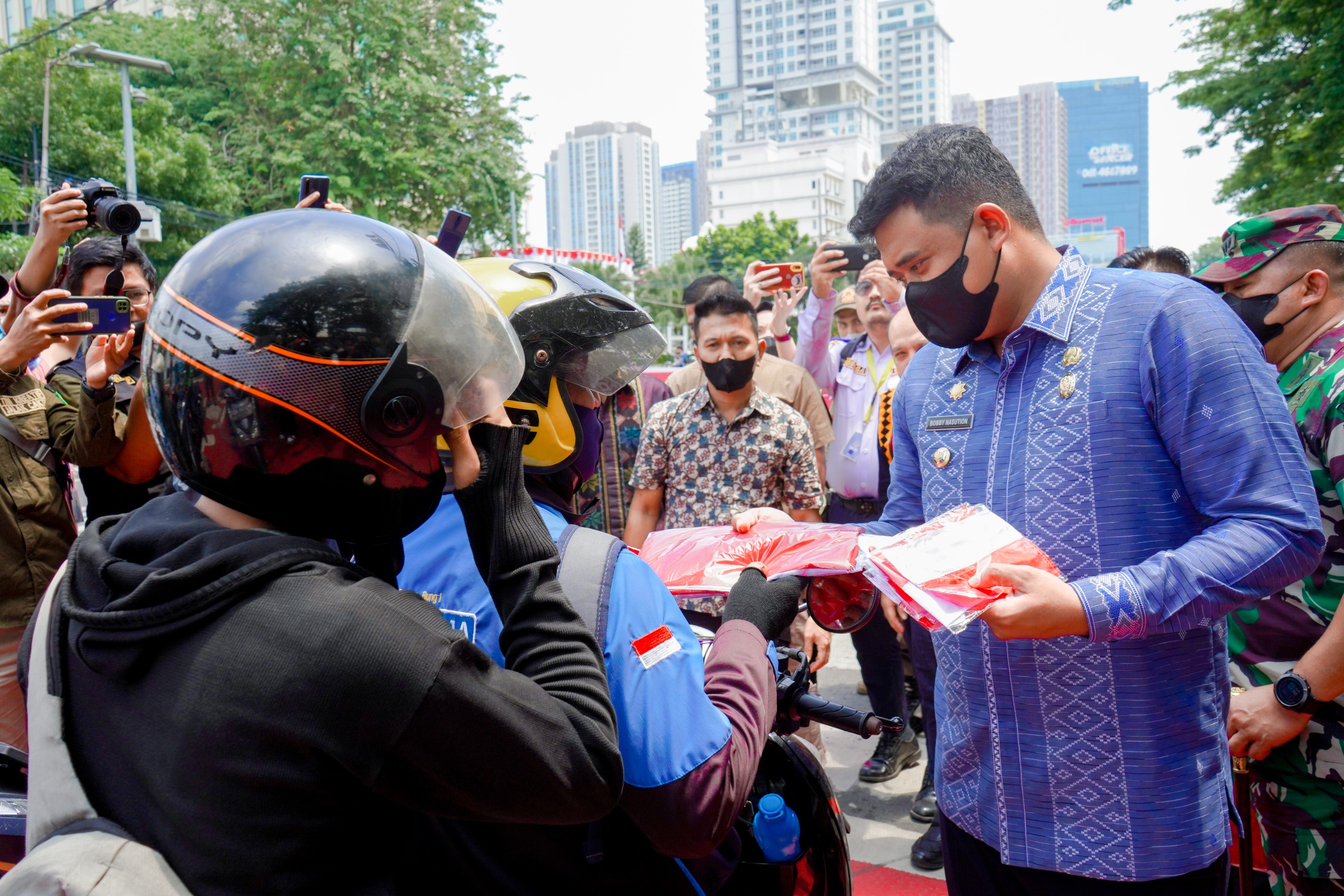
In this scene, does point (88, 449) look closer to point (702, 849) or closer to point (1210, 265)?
point (702, 849)

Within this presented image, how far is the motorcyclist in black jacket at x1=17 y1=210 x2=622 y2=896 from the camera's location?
3.21 ft

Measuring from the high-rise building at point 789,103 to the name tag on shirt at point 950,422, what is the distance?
10550cm

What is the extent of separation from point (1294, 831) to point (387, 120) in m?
22.8

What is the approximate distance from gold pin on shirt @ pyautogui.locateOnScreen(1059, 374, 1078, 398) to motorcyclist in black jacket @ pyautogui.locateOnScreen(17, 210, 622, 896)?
109 cm

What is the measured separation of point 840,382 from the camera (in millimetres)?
5016

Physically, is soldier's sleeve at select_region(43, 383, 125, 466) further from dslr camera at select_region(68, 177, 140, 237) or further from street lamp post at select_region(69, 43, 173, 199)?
street lamp post at select_region(69, 43, 173, 199)

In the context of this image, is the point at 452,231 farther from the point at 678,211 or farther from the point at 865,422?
the point at 678,211

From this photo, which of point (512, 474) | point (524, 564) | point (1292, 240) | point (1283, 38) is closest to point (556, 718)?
point (524, 564)

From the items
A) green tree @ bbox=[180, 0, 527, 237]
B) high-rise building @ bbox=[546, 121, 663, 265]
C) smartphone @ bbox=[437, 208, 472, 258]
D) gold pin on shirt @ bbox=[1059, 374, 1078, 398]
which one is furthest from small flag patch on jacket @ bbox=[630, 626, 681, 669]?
high-rise building @ bbox=[546, 121, 663, 265]

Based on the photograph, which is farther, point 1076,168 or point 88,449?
point 1076,168

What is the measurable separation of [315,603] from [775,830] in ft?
3.79

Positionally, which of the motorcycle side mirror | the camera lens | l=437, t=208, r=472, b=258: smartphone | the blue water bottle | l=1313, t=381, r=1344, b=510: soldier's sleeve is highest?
the camera lens

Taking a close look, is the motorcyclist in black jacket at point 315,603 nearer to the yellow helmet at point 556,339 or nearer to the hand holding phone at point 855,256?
the yellow helmet at point 556,339

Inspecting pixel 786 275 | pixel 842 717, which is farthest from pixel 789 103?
pixel 842 717
